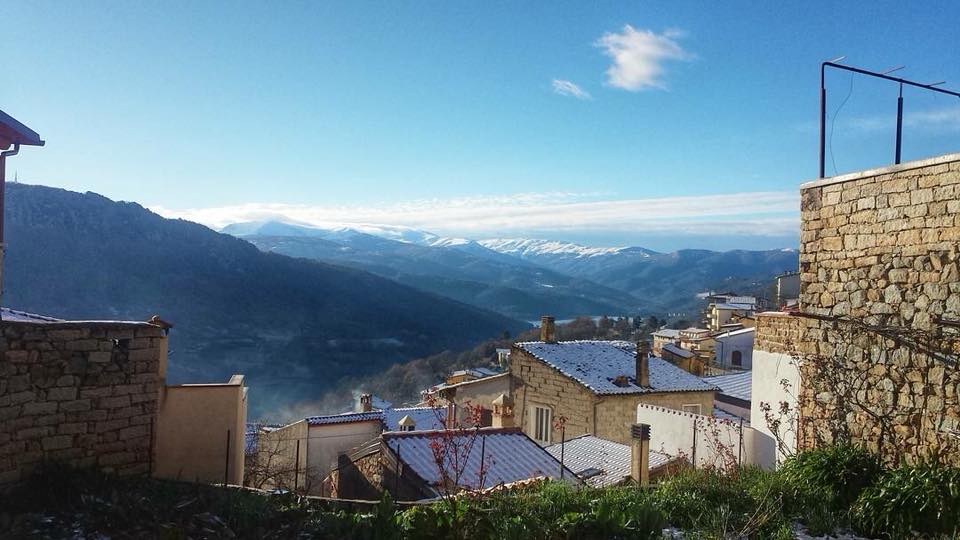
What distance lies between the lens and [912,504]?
639 cm

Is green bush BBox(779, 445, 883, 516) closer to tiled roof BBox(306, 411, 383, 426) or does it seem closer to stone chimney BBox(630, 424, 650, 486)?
stone chimney BBox(630, 424, 650, 486)

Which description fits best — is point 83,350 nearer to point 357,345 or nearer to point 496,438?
point 496,438

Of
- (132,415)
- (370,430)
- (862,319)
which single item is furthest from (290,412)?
(862,319)

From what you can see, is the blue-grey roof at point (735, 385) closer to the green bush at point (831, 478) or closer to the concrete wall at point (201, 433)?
the green bush at point (831, 478)

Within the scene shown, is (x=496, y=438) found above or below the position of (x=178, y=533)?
below

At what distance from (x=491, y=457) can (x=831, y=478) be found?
6.32m

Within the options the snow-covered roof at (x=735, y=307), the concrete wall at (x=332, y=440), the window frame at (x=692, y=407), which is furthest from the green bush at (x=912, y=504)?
the snow-covered roof at (x=735, y=307)

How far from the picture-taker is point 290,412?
49.7 metres

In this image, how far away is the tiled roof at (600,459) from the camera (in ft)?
40.0

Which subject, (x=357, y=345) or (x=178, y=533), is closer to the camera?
(x=178, y=533)

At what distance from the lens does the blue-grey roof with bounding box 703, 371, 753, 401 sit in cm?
2037

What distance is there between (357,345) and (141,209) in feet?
104

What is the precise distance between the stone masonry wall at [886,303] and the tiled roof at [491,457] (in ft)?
16.8

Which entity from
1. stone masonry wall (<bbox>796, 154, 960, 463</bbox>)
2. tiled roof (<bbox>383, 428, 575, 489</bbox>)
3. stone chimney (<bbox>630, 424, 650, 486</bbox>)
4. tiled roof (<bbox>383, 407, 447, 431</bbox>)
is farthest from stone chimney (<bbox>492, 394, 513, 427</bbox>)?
stone masonry wall (<bbox>796, 154, 960, 463</bbox>)
